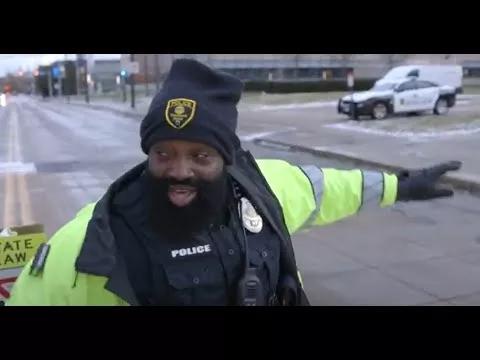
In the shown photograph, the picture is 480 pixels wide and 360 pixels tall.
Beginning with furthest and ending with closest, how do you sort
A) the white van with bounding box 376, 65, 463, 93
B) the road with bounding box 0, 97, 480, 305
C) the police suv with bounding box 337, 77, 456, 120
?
the white van with bounding box 376, 65, 463, 93 → the police suv with bounding box 337, 77, 456, 120 → the road with bounding box 0, 97, 480, 305

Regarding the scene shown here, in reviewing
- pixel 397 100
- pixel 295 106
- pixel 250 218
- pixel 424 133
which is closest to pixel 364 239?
pixel 250 218

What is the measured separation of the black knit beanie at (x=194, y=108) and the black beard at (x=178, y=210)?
11 cm

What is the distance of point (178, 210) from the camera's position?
1.73m

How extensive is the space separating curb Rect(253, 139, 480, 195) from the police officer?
4.30 m

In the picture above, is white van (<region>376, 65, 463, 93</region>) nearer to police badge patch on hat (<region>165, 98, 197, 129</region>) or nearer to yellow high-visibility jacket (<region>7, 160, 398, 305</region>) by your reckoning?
yellow high-visibility jacket (<region>7, 160, 398, 305</region>)

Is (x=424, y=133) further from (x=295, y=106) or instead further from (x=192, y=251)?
(x=295, y=106)

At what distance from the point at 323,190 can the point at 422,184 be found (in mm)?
348

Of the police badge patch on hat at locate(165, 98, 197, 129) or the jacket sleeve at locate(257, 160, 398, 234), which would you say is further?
the jacket sleeve at locate(257, 160, 398, 234)

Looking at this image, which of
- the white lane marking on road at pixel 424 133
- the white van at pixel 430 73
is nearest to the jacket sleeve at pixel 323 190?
the white lane marking on road at pixel 424 133

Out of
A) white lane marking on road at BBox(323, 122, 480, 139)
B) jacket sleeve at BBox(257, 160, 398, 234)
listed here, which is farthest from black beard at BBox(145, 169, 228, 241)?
white lane marking on road at BBox(323, 122, 480, 139)

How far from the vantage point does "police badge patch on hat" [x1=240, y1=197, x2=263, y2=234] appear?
6.01ft
